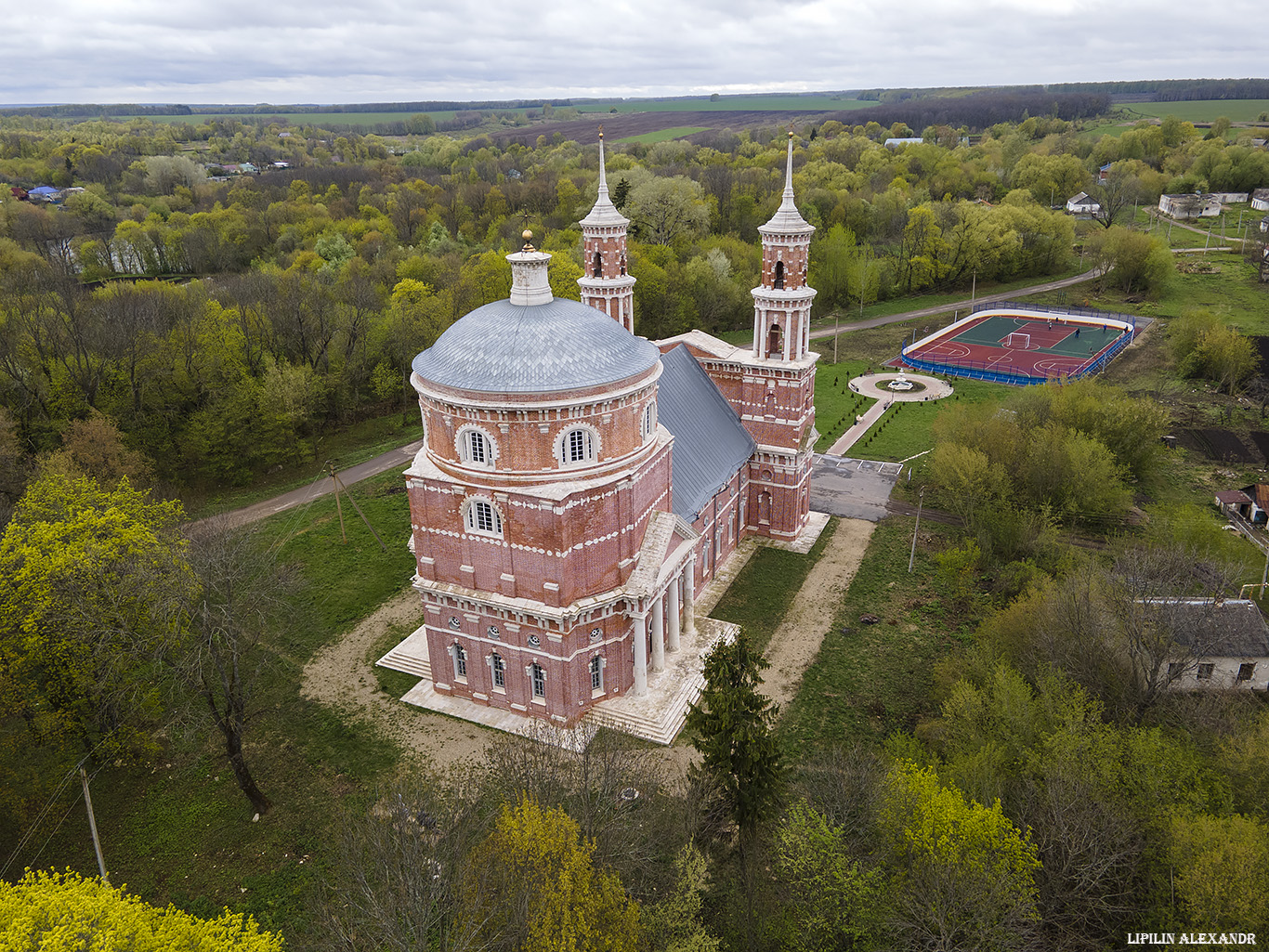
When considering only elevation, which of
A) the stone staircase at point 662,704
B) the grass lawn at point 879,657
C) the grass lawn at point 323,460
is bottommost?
the grass lawn at point 323,460

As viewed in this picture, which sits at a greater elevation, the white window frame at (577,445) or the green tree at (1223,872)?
the white window frame at (577,445)

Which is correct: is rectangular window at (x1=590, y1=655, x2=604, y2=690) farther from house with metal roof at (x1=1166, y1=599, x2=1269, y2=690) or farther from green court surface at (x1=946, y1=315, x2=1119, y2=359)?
green court surface at (x1=946, y1=315, x2=1119, y2=359)

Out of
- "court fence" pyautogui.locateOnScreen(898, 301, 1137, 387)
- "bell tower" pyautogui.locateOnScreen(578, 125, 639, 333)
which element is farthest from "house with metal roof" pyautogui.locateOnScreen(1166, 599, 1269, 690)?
"court fence" pyautogui.locateOnScreen(898, 301, 1137, 387)

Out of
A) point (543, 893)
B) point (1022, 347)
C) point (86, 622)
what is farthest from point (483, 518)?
point (1022, 347)

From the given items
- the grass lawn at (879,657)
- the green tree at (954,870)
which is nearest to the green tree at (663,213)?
the grass lawn at (879,657)

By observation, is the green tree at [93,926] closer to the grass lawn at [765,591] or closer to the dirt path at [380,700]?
the dirt path at [380,700]

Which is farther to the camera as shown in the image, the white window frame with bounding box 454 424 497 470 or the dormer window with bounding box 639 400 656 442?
the dormer window with bounding box 639 400 656 442
